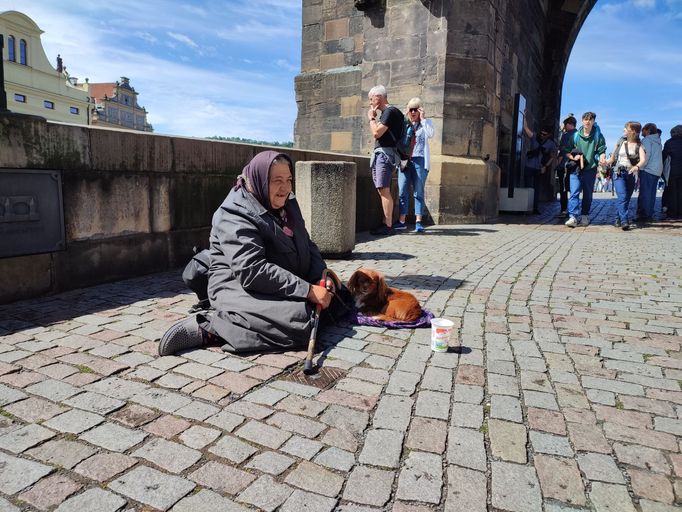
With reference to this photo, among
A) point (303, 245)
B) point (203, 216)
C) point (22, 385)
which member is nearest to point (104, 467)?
point (22, 385)

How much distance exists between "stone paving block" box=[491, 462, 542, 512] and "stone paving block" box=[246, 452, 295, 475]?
0.76 metres

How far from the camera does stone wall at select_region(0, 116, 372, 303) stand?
412 centimetres

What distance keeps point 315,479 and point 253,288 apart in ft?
5.07

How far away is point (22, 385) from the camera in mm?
2656

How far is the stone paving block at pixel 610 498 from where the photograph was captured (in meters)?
1.78

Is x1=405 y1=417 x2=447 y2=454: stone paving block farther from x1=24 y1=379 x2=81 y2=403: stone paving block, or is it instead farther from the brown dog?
x1=24 y1=379 x2=81 y2=403: stone paving block

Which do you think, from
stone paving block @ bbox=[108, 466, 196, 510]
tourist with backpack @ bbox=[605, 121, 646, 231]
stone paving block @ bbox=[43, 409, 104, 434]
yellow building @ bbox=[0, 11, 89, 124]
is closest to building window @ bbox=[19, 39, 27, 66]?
yellow building @ bbox=[0, 11, 89, 124]

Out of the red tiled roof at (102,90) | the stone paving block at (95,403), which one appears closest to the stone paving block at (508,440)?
the stone paving block at (95,403)

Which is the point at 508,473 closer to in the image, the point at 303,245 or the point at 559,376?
the point at 559,376

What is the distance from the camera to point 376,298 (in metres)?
3.95

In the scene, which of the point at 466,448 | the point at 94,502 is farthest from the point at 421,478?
the point at 94,502

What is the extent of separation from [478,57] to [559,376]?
8983mm

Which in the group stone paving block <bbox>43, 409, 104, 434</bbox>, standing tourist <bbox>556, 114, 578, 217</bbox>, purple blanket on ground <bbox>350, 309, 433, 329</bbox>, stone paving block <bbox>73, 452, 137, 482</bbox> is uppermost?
standing tourist <bbox>556, 114, 578, 217</bbox>

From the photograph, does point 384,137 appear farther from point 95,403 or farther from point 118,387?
point 95,403
